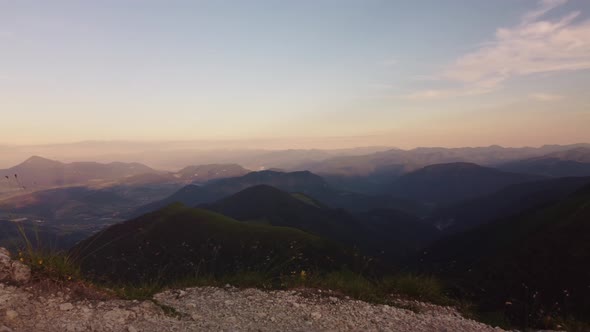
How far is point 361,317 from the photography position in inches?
320

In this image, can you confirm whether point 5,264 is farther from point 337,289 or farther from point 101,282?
point 337,289

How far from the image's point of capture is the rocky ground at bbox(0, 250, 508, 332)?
6813mm

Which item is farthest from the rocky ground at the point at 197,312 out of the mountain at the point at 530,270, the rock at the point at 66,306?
the mountain at the point at 530,270

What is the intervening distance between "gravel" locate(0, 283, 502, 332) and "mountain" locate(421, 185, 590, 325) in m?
2.88

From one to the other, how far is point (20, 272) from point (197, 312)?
14.0 ft

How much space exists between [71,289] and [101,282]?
1.63 metres

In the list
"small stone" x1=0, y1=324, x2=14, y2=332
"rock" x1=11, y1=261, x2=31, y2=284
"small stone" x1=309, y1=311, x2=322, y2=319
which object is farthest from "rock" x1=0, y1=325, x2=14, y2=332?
"small stone" x1=309, y1=311, x2=322, y2=319

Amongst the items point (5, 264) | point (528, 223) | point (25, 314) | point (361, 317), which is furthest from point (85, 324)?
point (528, 223)

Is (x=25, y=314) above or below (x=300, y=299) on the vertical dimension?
above

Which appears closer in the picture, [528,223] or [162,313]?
[162,313]

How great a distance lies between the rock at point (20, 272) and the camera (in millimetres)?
7508

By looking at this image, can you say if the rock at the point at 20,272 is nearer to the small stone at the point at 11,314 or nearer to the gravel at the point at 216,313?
the gravel at the point at 216,313

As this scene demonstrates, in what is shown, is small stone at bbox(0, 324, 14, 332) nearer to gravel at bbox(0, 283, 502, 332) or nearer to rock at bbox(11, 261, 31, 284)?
gravel at bbox(0, 283, 502, 332)

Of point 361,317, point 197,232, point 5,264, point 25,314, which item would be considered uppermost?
point 5,264
